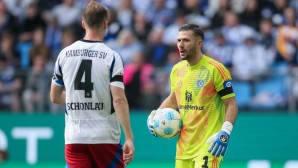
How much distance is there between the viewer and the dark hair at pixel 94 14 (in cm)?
729

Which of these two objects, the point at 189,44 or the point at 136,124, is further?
the point at 136,124

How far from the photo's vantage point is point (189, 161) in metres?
8.52

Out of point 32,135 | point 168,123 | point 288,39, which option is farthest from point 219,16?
point 168,123

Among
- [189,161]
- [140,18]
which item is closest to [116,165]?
[189,161]

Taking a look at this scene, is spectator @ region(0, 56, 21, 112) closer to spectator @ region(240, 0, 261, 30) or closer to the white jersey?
spectator @ region(240, 0, 261, 30)

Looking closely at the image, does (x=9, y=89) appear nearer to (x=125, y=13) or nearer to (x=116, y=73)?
(x=125, y=13)

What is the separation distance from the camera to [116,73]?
7312mm

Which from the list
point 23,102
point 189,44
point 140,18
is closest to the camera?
point 189,44

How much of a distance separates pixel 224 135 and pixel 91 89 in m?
1.66

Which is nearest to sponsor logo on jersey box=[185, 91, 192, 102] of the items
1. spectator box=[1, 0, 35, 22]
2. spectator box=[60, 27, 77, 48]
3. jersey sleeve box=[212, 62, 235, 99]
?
jersey sleeve box=[212, 62, 235, 99]

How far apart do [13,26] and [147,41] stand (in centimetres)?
291

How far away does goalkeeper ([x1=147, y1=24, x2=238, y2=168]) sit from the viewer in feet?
27.6

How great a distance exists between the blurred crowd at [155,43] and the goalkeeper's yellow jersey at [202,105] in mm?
5860

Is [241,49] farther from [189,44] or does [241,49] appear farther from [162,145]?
[189,44]
